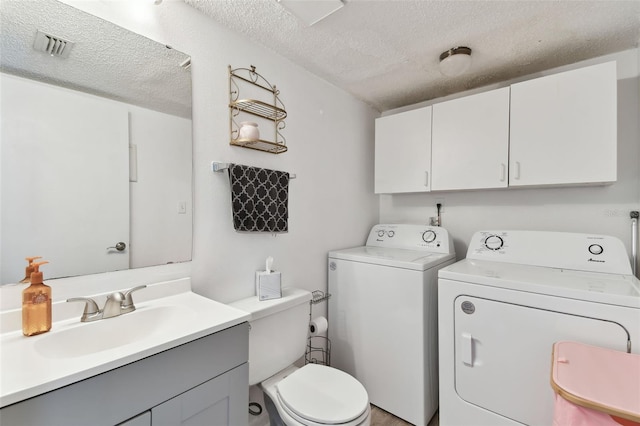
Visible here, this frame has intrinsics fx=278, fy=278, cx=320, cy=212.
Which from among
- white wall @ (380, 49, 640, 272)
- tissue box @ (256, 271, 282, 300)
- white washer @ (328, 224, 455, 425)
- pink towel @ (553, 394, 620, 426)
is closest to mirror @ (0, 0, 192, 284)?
tissue box @ (256, 271, 282, 300)

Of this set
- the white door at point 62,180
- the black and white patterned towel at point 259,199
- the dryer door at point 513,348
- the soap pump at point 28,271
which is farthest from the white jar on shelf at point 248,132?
the dryer door at point 513,348

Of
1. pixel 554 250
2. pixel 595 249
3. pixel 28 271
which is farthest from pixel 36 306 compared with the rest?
pixel 595 249

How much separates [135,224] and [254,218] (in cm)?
54

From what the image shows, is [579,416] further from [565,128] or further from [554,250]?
[565,128]

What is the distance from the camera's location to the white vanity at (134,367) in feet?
2.20

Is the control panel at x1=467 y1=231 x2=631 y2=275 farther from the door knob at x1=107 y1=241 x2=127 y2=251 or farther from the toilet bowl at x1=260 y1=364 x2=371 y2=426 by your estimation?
the door knob at x1=107 y1=241 x2=127 y2=251

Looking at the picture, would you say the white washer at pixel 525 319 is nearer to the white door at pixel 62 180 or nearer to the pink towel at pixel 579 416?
the pink towel at pixel 579 416

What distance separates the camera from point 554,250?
1642 mm

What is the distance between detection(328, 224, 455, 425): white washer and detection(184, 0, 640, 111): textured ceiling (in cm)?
119

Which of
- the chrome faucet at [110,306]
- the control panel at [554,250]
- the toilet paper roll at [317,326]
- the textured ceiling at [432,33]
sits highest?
the textured ceiling at [432,33]

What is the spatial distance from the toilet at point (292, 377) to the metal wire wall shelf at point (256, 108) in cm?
86

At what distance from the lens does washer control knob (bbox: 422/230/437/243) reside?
6.87 ft

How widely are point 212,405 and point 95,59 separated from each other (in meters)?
1.38

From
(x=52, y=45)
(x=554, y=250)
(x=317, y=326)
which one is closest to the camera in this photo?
(x=52, y=45)
